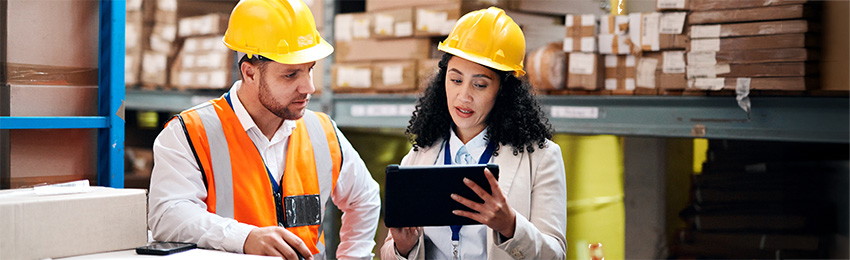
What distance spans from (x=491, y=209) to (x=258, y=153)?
0.85 m

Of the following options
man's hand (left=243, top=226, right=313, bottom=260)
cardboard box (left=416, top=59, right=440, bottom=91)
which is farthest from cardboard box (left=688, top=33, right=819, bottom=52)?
man's hand (left=243, top=226, right=313, bottom=260)

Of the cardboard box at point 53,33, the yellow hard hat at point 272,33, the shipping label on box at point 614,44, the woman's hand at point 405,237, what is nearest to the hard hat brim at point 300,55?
the yellow hard hat at point 272,33

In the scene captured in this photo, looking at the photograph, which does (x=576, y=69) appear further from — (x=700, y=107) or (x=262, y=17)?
(x=262, y=17)

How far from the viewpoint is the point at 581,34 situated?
3662 millimetres

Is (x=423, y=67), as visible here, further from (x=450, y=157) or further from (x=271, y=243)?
(x=271, y=243)

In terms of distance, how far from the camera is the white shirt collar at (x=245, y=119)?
7.42ft

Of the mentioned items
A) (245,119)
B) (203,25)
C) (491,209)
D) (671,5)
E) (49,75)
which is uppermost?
(203,25)

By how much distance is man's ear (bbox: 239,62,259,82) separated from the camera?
231 centimetres

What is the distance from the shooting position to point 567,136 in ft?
14.3

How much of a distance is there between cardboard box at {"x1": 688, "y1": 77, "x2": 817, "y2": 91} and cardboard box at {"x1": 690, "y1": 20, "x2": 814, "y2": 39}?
0.68 feet

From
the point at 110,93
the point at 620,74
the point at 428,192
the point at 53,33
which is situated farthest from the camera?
the point at 620,74

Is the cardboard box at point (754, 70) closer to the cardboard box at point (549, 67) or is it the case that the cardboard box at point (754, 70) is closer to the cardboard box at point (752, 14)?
the cardboard box at point (752, 14)

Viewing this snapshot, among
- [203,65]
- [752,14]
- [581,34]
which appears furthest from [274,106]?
[203,65]

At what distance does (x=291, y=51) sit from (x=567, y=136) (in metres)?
2.50
